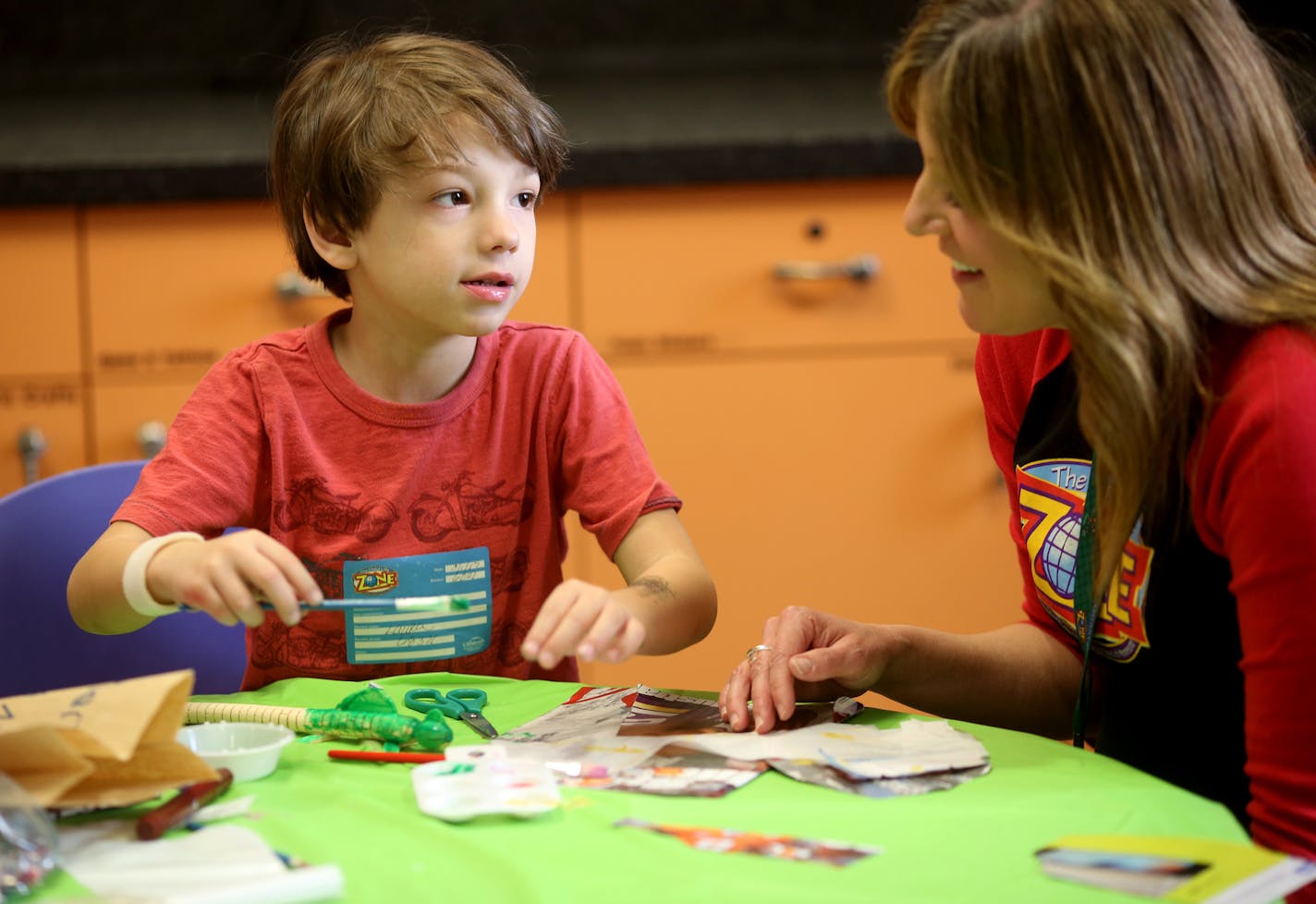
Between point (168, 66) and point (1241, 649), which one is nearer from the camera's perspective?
point (1241, 649)

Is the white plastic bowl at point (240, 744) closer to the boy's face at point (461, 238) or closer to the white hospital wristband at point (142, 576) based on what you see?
the white hospital wristband at point (142, 576)

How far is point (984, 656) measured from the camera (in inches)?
39.9

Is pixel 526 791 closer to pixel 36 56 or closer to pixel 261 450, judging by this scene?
pixel 261 450

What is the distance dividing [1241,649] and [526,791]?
461 millimetres

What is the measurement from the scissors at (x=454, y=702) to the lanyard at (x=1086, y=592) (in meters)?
0.41

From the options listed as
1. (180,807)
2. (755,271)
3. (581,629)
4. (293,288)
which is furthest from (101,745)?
(755,271)

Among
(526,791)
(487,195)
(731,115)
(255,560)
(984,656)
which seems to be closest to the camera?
(526,791)

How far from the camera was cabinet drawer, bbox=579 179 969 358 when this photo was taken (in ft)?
6.66

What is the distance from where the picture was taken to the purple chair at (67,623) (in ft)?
3.98

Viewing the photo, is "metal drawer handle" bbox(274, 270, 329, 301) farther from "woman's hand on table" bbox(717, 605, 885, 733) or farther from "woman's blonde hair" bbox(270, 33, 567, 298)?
"woman's hand on table" bbox(717, 605, 885, 733)

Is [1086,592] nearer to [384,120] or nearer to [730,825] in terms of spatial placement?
[730,825]

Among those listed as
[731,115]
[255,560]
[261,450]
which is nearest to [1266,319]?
[255,560]

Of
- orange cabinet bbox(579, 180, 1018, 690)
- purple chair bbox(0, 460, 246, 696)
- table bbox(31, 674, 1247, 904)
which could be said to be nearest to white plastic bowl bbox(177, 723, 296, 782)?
table bbox(31, 674, 1247, 904)

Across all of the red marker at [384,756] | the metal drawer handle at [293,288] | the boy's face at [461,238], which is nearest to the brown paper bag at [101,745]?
the red marker at [384,756]
